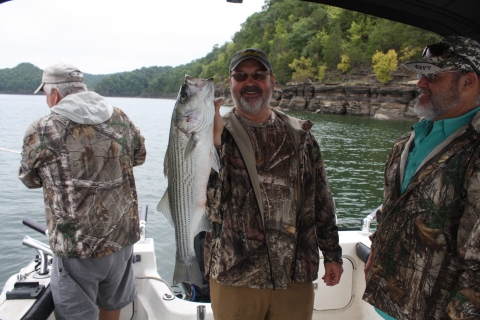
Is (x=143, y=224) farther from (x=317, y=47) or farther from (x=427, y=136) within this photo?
(x=317, y=47)

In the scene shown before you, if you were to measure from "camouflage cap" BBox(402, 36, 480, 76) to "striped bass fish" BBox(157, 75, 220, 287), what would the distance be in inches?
47.4

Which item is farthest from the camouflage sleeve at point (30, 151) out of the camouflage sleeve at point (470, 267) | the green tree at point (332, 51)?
the green tree at point (332, 51)

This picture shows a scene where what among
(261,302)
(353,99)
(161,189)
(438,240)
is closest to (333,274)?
(261,302)

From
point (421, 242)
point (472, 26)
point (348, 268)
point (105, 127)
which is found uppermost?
point (472, 26)

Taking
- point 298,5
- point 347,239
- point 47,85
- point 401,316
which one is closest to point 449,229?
point 401,316

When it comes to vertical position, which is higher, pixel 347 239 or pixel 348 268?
pixel 347 239

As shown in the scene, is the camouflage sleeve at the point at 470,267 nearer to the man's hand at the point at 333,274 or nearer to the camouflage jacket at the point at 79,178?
the man's hand at the point at 333,274

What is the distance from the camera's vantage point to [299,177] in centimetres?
241

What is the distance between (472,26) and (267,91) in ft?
4.56

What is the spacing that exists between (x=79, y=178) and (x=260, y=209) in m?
1.35

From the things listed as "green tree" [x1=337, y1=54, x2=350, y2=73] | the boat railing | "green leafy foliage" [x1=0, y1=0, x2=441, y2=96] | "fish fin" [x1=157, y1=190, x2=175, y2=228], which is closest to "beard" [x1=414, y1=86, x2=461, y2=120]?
"fish fin" [x1=157, y1=190, x2=175, y2=228]

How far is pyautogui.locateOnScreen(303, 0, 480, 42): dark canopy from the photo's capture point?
7.58 ft

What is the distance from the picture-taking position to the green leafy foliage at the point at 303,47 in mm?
64562

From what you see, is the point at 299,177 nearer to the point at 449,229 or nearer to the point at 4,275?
the point at 449,229
